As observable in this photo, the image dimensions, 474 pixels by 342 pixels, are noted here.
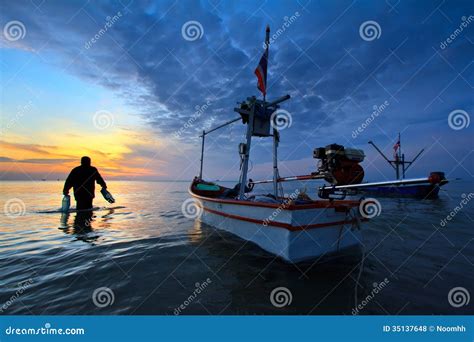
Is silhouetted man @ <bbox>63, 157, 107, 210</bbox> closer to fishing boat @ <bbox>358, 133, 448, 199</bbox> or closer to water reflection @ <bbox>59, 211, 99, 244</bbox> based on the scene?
water reflection @ <bbox>59, 211, 99, 244</bbox>

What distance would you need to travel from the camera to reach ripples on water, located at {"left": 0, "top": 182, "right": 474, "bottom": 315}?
362cm

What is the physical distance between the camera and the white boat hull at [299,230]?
5.02 metres

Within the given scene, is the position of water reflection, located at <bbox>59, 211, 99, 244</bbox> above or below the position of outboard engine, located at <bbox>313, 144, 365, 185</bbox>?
below

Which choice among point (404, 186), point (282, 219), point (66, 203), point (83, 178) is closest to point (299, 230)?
point (282, 219)

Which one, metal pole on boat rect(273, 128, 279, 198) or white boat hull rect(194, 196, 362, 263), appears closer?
white boat hull rect(194, 196, 362, 263)

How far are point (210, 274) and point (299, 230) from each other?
7.55 ft

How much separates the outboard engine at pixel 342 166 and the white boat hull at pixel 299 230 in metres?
0.93

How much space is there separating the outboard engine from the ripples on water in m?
2.11

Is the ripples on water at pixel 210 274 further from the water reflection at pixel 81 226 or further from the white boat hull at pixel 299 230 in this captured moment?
the white boat hull at pixel 299 230

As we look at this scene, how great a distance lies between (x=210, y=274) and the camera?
491 cm

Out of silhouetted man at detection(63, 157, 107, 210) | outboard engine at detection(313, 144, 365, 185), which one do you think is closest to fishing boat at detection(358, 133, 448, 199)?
outboard engine at detection(313, 144, 365, 185)

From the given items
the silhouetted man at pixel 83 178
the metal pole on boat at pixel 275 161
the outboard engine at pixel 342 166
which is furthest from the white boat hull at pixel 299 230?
the silhouetted man at pixel 83 178

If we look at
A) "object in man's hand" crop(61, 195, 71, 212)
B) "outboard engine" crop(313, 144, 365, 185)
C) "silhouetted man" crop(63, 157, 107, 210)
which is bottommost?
"object in man's hand" crop(61, 195, 71, 212)

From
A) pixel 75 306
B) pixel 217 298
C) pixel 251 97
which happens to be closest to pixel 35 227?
pixel 75 306
